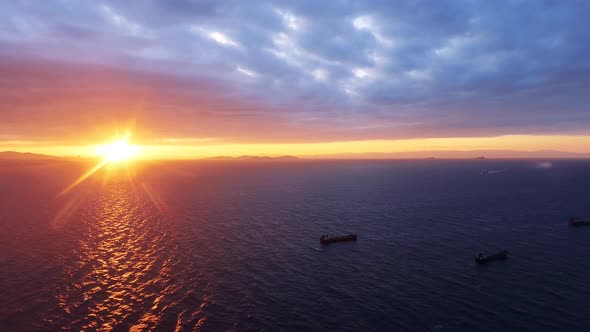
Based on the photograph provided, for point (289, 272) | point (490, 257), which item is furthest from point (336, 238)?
point (490, 257)

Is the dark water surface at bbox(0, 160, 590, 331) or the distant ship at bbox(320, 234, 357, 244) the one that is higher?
the distant ship at bbox(320, 234, 357, 244)

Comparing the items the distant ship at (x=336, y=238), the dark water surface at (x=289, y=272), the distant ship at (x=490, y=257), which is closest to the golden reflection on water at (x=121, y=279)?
the dark water surface at (x=289, y=272)

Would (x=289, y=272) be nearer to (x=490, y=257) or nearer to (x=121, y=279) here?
(x=121, y=279)

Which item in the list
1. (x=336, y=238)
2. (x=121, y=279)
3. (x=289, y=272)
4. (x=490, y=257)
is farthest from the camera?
(x=336, y=238)

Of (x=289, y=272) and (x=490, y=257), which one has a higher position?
(x=490, y=257)

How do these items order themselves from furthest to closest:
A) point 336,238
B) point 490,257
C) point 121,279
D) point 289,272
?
point 336,238 → point 490,257 → point 289,272 → point 121,279

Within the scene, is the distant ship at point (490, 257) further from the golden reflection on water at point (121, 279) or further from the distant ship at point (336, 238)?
the golden reflection on water at point (121, 279)

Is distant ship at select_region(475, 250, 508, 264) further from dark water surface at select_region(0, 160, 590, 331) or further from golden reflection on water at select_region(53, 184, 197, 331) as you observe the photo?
golden reflection on water at select_region(53, 184, 197, 331)

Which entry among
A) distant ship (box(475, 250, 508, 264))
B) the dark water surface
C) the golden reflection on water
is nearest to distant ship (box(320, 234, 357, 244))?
the dark water surface
